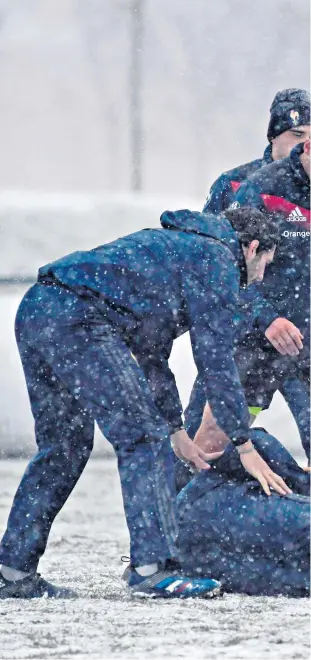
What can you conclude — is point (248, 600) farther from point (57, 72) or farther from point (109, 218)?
point (57, 72)

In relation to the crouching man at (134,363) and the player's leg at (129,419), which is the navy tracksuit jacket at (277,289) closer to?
the crouching man at (134,363)

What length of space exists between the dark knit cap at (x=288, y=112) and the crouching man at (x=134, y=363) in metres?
1.44

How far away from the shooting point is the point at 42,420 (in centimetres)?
355

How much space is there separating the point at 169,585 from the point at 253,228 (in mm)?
927

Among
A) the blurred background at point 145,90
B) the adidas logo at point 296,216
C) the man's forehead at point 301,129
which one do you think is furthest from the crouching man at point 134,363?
the blurred background at point 145,90

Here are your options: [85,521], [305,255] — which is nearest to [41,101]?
[85,521]

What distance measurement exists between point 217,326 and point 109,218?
16.5 feet

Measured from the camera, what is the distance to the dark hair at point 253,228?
3467 millimetres

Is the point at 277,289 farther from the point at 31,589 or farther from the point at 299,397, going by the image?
the point at 31,589

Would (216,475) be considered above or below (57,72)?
below

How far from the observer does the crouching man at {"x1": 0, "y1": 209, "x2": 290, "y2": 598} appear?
10.9ft

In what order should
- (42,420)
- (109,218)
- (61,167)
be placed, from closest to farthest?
(42,420), (109,218), (61,167)

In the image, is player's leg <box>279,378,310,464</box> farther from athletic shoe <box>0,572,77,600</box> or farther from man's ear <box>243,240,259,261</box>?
athletic shoe <box>0,572,77,600</box>

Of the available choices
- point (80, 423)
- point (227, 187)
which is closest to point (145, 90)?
point (227, 187)
